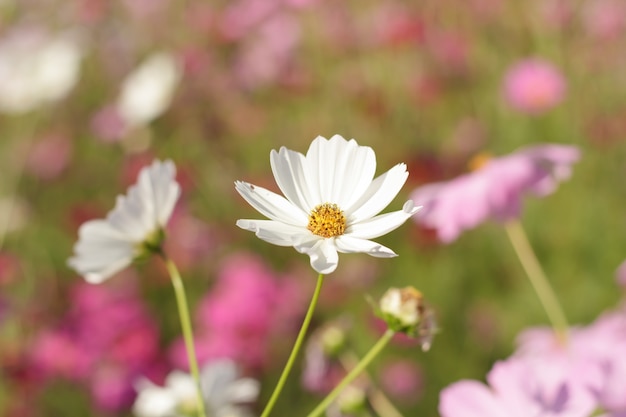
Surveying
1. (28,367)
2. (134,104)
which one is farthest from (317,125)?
(28,367)

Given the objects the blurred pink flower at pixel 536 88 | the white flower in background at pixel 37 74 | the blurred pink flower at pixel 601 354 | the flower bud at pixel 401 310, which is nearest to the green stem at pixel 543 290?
the blurred pink flower at pixel 601 354

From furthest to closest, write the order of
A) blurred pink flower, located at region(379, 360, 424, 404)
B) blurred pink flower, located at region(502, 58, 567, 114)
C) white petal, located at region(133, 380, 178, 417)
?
blurred pink flower, located at region(502, 58, 567, 114)
blurred pink flower, located at region(379, 360, 424, 404)
white petal, located at region(133, 380, 178, 417)

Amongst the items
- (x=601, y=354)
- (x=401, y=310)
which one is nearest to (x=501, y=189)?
(x=601, y=354)

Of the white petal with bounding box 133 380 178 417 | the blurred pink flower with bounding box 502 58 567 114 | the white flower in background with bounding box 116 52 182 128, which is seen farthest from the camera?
the white flower in background with bounding box 116 52 182 128

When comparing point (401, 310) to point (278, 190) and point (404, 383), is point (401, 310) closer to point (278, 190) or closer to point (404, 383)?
point (404, 383)

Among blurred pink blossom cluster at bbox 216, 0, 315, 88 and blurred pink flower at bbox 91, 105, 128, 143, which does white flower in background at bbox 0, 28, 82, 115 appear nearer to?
blurred pink flower at bbox 91, 105, 128, 143

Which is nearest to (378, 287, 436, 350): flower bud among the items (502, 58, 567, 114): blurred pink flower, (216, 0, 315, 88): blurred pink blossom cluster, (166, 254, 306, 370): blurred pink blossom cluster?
(166, 254, 306, 370): blurred pink blossom cluster
